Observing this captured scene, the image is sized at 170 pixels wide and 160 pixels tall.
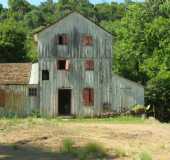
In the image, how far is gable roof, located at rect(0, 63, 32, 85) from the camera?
2176 inches

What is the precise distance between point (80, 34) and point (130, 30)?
14.1m

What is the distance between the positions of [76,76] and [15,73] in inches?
216

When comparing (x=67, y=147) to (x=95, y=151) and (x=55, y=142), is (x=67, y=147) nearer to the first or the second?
(x=95, y=151)

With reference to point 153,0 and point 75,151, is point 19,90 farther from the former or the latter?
point 75,151

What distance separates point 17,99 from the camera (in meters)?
55.1

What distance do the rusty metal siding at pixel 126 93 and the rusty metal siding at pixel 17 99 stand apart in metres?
7.42

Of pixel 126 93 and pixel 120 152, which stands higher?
pixel 126 93

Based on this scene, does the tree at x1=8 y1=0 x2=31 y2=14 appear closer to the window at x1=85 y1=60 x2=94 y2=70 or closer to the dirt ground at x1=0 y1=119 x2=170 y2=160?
the window at x1=85 y1=60 x2=94 y2=70

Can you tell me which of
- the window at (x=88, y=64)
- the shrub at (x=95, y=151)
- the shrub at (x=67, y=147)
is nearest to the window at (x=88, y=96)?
the window at (x=88, y=64)

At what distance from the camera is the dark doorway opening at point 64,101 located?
56.2 m

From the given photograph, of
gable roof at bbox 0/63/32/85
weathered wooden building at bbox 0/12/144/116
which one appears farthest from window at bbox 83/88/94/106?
gable roof at bbox 0/63/32/85

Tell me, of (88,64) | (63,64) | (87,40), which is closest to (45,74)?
(63,64)

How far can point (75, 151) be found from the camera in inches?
916

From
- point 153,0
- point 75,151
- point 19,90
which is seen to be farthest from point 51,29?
point 75,151
